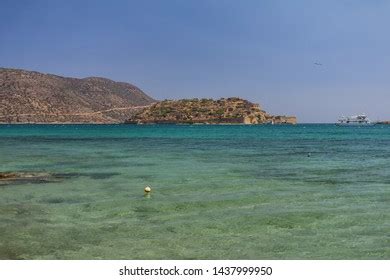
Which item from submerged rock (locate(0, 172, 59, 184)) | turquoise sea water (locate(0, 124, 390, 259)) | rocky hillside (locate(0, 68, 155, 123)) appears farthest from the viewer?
rocky hillside (locate(0, 68, 155, 123))

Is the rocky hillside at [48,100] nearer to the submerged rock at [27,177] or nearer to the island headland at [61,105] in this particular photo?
the island headland at [61,105]

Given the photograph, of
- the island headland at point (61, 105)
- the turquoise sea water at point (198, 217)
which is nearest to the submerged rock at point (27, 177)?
the turquoise sea water at point (198, 217)

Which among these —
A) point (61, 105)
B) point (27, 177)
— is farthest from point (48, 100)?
point (27, 177)

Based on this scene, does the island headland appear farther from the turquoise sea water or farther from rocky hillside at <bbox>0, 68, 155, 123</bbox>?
the turquoise sea water

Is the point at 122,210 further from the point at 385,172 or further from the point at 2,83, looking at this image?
the point at 2,83

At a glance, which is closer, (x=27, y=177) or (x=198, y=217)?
(x=198, y=217)

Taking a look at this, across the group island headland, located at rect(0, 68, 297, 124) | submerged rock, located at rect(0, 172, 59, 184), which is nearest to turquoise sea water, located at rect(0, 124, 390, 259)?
submerged rock, located at rect(0, 172, 59, 184)

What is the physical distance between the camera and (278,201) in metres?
13.8

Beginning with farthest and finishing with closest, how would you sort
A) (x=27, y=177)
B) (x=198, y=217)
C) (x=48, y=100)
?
(x=48, y=100) → (x=27, y=177) → (x=198, y=217)

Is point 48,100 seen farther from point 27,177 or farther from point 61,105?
point 27,177

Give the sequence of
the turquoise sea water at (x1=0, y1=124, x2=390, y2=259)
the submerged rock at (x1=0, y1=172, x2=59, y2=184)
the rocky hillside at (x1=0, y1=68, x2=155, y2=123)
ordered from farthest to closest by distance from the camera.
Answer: the rocky hillside at (x1=0, y1=68, x2=155, y2=123) → the submerged rock at (x1=0, y1=172, x2=59, y2=184) → the turquoise sea water at (x1=0, y1=124, x2=390, y2=259)

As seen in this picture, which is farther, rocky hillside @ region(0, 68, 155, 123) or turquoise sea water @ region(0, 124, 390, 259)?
rocky hillside @ region(0, 68, 155, 123)

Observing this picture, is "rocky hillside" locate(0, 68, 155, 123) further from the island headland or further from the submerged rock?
the submerged rock
